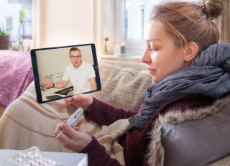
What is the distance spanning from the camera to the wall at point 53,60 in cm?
75

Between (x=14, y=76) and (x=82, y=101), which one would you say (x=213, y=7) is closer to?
(x=82, y=101)

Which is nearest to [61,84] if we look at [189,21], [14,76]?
[189,21]

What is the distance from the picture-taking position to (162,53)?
0.76 m

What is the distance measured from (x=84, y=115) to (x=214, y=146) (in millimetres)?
614

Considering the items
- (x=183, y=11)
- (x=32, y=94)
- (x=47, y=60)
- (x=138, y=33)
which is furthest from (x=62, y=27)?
(x=183, y=11)

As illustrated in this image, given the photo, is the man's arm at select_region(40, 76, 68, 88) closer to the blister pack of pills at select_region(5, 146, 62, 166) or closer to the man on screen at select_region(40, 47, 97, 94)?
the man on screen at select_region(40, 47, 97, 94)

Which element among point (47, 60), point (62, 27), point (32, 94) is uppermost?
point (62, 27)

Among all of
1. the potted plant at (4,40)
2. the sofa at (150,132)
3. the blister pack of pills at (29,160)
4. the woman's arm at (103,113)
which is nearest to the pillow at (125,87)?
the sofa at (150,132)

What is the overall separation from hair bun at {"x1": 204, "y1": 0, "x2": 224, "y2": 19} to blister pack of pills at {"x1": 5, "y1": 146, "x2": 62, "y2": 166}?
745 millimetres

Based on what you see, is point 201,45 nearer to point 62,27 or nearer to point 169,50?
point 169,50

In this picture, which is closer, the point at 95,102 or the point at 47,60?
the point at 47,60

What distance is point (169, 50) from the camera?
2.47ft

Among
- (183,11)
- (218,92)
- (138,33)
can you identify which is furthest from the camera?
(138,33)

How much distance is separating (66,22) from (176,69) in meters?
1.54
